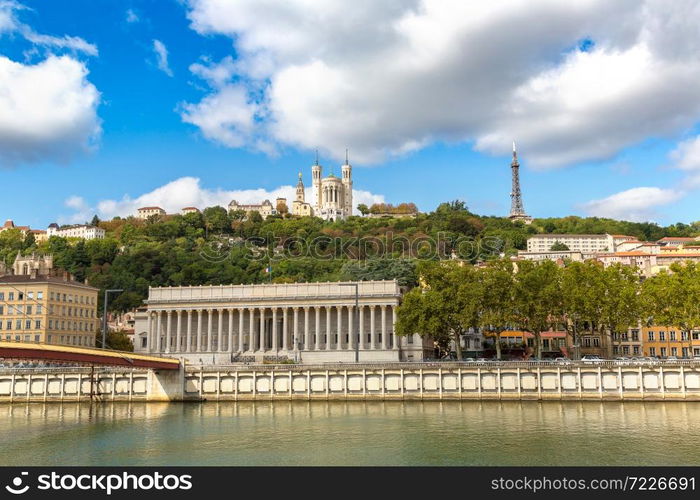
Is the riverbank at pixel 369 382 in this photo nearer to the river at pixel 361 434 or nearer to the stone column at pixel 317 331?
the river at pixel 361 434

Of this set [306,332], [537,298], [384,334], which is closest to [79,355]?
[537,298]

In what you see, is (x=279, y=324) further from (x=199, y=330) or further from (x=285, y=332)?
(x=199, y=330)

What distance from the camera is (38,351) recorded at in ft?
180

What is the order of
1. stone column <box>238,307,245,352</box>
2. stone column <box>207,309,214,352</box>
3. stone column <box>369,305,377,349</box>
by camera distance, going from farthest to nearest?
stone column <box>207,309,214,352</box> → stone column <box>238,307,245,352</box> → stone column <box>369,305,377,349</box>

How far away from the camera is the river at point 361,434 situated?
40500 millimetres

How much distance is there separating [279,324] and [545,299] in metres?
48.4

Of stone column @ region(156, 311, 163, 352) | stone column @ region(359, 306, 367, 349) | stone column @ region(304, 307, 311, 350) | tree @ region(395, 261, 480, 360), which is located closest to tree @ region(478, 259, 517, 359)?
tree @ region(395, 261, 480, 360)

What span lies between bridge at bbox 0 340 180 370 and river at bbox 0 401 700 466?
15.6ft

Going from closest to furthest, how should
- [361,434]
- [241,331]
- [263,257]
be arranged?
[361,434] → [241,331] → [263,257]

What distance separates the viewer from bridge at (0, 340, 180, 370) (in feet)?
177

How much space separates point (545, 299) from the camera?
80875mm

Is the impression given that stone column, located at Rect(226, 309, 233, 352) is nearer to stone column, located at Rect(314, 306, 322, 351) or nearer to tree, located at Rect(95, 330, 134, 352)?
stone column, located at Rect(314, 306, 322, 351)

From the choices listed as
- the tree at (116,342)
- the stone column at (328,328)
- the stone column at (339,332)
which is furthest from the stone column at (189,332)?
the stone column at (339,332)

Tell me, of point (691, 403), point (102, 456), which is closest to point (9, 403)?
point (102, 456)
